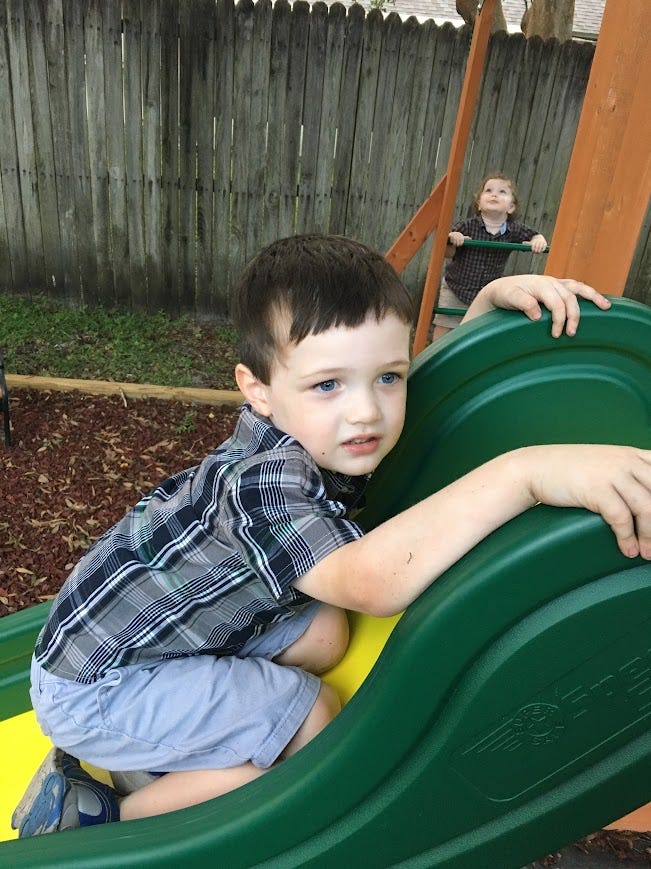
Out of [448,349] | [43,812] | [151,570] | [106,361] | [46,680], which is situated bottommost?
[106,361]

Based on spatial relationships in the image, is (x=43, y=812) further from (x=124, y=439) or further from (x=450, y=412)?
(x=124, y=439)

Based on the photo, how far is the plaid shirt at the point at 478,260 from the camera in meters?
5.05

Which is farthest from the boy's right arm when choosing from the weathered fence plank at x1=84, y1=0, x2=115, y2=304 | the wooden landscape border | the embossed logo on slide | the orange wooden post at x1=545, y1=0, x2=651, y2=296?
the weathered fence plank at x1=84, y1=0, x2=115, y2=304

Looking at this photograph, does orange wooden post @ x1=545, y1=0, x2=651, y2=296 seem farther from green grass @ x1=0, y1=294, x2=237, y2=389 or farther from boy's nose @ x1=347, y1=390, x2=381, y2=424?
green grass @ x1=0, y1=294, x2=237, y2=389

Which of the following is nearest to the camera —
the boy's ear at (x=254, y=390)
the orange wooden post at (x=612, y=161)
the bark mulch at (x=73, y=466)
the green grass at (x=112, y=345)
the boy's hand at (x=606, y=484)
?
the boy's hand at (x=606, y=484)

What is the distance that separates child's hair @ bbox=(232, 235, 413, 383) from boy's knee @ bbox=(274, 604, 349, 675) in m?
0.52

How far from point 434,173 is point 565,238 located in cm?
376

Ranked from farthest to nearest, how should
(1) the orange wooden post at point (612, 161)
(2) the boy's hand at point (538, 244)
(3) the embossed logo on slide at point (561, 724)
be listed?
1. (2) the boy's hand at point (538, 244)
2. (1) the orange wooden post at point (612, 161)
3. (3) the embossed logo on slide at point (561, 724)

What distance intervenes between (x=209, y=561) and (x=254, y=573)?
3.4 inches

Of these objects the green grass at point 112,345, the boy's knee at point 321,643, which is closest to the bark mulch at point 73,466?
the green grass at point 112,345

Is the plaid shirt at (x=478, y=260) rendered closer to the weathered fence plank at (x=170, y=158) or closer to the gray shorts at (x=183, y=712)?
the weathered fence plank at (x=170, y=158)

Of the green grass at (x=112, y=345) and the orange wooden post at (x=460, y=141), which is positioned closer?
the orange wooden post at (x=460, y=141)

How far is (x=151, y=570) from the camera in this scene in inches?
51.3

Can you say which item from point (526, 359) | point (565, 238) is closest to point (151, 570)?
point (526, 359)
